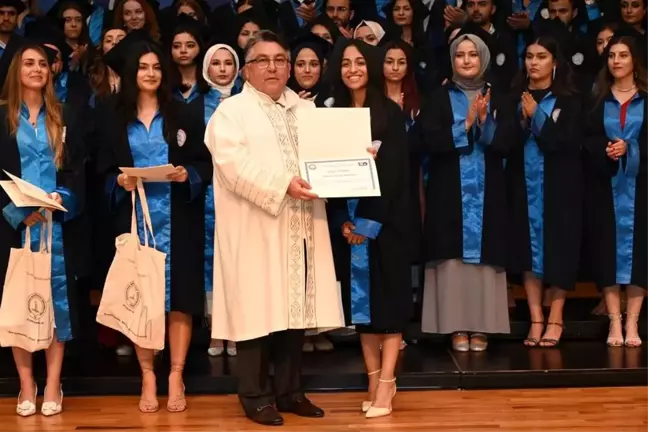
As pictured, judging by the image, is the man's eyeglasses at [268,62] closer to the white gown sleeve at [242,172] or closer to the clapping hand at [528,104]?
the white gown sleeve at [242,172]

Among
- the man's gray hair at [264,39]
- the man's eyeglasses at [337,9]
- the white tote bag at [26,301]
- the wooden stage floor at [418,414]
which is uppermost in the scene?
the man's eyeglasses at [337,9]

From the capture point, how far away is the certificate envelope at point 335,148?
4.50m

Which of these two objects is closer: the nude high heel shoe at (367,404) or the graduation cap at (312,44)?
the nude high heel shoe at (367,404)

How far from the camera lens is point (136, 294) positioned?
484cm

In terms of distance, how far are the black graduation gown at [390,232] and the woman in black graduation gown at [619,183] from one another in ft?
4.76

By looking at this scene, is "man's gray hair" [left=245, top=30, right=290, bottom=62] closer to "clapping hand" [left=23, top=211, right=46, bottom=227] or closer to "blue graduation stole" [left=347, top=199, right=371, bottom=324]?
"blue graduation stole" [left=347, top=199, right=371, bottom=324]

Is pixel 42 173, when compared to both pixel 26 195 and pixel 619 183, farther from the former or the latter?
pixel 619 183

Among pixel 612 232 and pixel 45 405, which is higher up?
pixel 612 232

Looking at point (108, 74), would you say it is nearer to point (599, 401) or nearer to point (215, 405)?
point (215, 405)

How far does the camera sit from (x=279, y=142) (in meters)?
4.65

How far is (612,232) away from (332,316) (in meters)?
1.97

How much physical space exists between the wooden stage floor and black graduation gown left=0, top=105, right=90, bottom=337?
0.45m

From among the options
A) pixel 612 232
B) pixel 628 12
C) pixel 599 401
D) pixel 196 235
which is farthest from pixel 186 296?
pixel 628 12

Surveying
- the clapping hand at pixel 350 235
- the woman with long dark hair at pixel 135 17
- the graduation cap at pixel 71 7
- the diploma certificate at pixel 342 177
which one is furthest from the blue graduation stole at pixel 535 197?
the graduation cap at pixel 71 7
